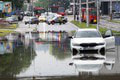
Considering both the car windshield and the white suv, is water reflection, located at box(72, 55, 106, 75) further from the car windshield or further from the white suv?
the car windshield

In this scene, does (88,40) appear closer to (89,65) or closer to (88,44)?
(88,44)

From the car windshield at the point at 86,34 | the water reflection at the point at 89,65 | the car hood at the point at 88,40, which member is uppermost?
the car windshield at the point at 86,34

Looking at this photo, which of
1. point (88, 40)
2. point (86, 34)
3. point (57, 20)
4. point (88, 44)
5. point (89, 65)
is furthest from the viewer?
point (57, 20)

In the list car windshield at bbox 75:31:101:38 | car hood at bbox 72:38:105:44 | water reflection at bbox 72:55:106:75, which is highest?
car windshield at bbox 75:31:101:38

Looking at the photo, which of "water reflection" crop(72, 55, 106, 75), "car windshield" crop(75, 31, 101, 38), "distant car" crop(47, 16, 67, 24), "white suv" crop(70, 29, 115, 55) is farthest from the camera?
"distant car" crop(47, 16, 67, 24)

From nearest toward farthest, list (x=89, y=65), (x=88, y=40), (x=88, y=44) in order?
(x=89, y=65), (x=88, y=44), (x=88, y=40)

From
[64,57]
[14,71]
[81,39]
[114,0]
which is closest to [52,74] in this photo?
[14,71]

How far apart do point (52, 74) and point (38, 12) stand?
404 ft

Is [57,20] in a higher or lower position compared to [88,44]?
lower

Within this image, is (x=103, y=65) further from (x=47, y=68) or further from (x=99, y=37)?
(x=99, y=37)

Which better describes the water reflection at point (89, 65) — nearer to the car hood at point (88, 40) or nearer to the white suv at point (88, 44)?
the white suv at point (88, 44)

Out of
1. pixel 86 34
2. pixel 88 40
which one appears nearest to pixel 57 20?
pixel 86 34

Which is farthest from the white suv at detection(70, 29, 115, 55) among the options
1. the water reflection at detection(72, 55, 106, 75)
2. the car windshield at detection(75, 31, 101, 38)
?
the water reflection at detection(72, 55, 106, 75)

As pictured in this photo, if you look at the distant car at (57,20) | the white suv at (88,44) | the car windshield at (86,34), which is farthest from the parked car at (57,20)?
the white suv at (88,44)
